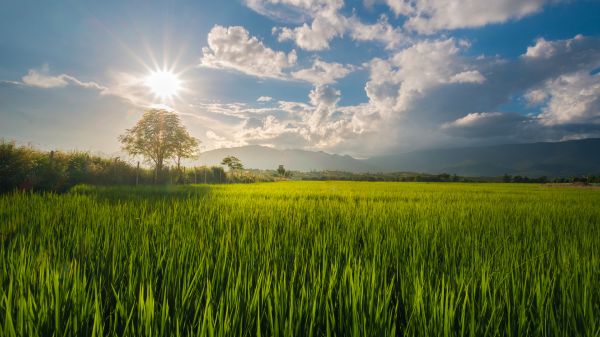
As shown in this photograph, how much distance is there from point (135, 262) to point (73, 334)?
111cm

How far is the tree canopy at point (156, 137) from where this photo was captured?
1476 inches

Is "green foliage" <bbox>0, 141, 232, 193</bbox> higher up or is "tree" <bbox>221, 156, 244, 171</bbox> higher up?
"tree" <bbox>221, 156, 244, 171</bbox>

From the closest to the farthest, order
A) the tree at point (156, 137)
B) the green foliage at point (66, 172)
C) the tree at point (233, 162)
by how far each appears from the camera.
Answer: the green foliage at point (66, 172), the tree at point (156, 137), the tree at point (233, 162)

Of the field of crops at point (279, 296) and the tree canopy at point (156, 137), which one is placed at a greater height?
the tree canopy at point (156, 137)

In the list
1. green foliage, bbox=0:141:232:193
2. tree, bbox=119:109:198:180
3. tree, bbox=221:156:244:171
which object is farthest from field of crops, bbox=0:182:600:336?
tree, bbox=221:156:244:171

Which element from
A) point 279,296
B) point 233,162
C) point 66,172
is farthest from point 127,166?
point 233,162

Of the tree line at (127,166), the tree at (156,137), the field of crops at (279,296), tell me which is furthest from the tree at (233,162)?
the field of crops at (279,296)

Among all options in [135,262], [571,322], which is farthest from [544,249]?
[135,262]

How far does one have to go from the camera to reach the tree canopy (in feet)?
123

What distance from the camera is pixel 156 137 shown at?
3778 centimetres

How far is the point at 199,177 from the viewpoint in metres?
34.2

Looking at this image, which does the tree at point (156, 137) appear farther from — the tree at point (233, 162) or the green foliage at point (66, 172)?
the tree at point (233, 162)

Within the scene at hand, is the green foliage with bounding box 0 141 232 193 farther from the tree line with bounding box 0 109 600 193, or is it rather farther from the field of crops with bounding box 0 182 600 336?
the field of crops with bounding box 0 182 600 336

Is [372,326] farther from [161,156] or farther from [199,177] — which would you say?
[161,156]
